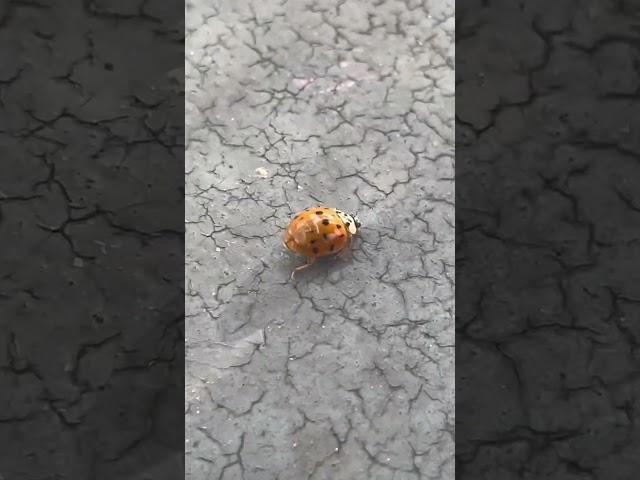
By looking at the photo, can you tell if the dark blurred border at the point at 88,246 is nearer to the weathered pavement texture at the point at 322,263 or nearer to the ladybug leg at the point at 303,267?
the weathered pavement texture at the point at 322,263

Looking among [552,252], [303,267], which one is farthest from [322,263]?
[552,252]

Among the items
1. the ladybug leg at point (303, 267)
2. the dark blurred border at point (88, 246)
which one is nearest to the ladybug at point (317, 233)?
the ladybug leg at point (303, 267)

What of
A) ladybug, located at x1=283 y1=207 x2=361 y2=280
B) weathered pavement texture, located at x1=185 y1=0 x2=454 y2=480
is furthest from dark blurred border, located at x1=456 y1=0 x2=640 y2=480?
ladybug, located at x1=283 y1=207 x2=361 y2=280

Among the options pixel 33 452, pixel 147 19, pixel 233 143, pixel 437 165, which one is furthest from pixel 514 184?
pixel 33 452

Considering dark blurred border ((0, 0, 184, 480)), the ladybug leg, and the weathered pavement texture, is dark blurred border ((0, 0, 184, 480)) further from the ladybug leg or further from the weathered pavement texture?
the ladybug leg

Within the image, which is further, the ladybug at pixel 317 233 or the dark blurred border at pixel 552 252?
the dark blurred border at pixel 552 252

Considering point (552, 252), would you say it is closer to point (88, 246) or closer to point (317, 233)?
point (317, 233)

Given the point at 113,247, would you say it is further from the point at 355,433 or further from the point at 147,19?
the point at 355,433
